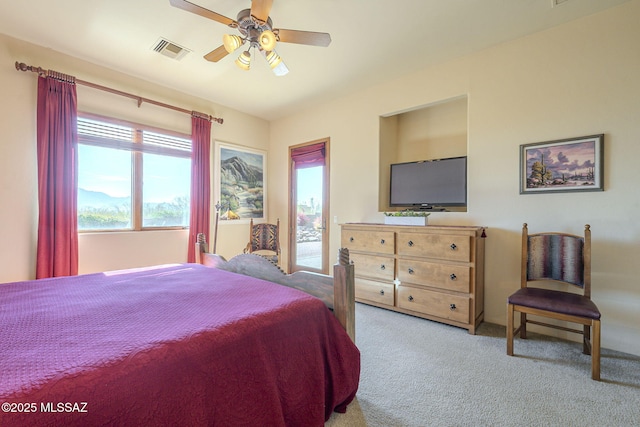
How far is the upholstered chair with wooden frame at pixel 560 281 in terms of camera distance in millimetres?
2027

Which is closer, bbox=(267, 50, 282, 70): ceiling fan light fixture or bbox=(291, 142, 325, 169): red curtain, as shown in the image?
bbox=(267, 50, 282, 70): ceiling fan light fixture

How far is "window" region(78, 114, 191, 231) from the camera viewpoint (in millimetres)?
3279

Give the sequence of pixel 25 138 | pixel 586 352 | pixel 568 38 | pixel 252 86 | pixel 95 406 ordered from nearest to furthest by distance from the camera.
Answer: pixel 95 406
pixel 586 352
pixel 568 38
pixel 25 138
pixel 252 86

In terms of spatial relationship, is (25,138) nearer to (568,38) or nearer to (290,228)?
(290,228)

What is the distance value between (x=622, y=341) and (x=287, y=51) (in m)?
4.13

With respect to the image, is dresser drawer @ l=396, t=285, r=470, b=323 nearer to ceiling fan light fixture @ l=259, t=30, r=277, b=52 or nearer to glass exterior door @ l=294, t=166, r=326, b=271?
glass exterior door @ l=294, t=166, r=326, b=271

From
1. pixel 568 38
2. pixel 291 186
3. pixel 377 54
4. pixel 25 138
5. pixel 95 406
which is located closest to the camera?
pixel 95 406

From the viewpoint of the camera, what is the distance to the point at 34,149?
2.91 metres

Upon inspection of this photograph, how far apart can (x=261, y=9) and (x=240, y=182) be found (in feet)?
10.1

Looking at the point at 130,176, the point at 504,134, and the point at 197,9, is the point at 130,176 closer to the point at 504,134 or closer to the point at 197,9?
the point at 197,9

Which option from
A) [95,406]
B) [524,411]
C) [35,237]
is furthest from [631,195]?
[35,237]

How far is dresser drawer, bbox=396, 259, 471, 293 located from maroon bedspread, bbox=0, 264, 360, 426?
5.33 feet

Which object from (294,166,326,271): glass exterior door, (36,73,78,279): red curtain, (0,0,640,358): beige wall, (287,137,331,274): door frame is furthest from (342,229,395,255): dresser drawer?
(36,73,78,279): red curtain

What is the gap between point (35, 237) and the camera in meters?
2.92
